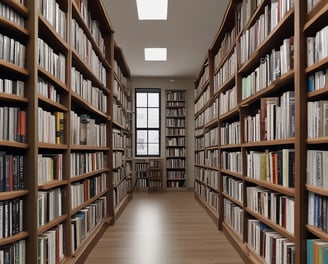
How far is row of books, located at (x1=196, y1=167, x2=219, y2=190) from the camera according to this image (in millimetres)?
5141

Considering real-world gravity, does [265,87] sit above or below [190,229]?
above

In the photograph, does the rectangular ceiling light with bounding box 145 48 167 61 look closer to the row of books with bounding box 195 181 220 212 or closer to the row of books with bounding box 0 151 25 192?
the row of books with bounding box 195 181 220 212

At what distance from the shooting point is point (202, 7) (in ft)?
16.6

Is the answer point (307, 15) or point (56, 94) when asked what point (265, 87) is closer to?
point (307, 15)

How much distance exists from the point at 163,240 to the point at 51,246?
1.91 metres

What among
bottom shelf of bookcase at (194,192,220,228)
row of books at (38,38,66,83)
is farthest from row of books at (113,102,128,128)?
row of books at (38,38,66,83)

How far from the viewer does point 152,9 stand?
5.09 m

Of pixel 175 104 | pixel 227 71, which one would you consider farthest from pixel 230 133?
pixel 175 104

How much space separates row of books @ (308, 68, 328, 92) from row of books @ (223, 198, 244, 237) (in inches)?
75.3

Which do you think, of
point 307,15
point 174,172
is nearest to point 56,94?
point 307,15

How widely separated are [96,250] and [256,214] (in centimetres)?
178

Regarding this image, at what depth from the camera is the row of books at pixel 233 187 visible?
11.8 ft

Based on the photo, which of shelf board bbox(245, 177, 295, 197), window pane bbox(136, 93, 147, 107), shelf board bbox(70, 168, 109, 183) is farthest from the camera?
window pane bbox(136, 93, 147, 107)

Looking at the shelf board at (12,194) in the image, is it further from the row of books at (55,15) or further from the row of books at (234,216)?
the row of books at (234,216)
